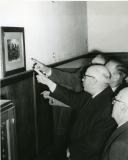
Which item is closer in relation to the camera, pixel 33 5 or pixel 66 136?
pixel 33 5

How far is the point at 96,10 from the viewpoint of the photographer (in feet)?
14.7

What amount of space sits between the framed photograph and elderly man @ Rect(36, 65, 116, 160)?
26 cm

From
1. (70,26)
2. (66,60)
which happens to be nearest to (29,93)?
(66,60)

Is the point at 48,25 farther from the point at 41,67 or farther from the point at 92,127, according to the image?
the point at 92,127

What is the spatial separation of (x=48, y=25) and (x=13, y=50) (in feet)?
2.58

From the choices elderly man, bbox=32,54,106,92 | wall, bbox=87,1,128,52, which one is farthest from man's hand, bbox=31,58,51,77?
wall, bbox=87,1,128,52

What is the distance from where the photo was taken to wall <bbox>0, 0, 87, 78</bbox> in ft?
7.06

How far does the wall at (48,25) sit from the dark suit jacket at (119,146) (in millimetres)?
927

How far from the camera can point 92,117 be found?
228 centimetres

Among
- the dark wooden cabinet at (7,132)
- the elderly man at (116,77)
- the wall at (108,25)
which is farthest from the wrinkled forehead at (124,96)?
the wall at (108,25)

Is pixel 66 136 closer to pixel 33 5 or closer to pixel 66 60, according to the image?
pixel 66 60

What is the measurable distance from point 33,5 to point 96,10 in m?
2.21

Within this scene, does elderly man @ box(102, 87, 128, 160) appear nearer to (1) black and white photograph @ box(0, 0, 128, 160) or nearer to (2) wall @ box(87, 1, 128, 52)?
(1) black and white photograph @ box(0, 0, 128, 160)

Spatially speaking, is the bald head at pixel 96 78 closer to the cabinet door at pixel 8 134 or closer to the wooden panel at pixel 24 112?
the wooden panel at pixel 24 112
